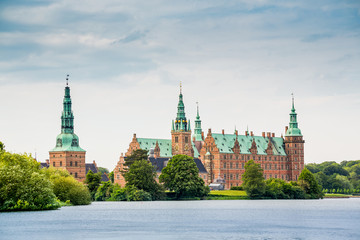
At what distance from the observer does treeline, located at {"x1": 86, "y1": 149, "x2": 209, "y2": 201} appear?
112 metres

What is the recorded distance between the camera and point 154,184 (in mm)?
114875

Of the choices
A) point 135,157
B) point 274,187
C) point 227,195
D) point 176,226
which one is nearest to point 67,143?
point 135,157

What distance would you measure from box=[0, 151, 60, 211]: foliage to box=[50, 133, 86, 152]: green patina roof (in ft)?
261

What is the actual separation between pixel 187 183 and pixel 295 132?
67.5m

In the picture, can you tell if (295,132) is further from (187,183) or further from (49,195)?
(49,195)

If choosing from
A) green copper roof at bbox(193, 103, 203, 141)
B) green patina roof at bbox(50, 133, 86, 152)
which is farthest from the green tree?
green copper roof at bbox(193, 103, 203, 141)

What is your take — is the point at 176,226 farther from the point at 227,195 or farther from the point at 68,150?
the point at 68,150

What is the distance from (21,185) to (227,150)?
102447 mm

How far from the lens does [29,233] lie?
A: 51.2 metres

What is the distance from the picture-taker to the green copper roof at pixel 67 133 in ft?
494

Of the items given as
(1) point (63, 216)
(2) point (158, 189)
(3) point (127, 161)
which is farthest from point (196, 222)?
(3) point (127, 161)

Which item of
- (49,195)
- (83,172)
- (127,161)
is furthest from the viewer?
(83,172)

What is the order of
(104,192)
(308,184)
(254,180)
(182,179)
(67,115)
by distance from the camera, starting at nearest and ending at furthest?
(182,179), (104,192), (254,180), (308,184), (67,115)

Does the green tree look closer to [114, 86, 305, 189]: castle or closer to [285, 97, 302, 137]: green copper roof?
[114, 86, 305, 189]: castle
